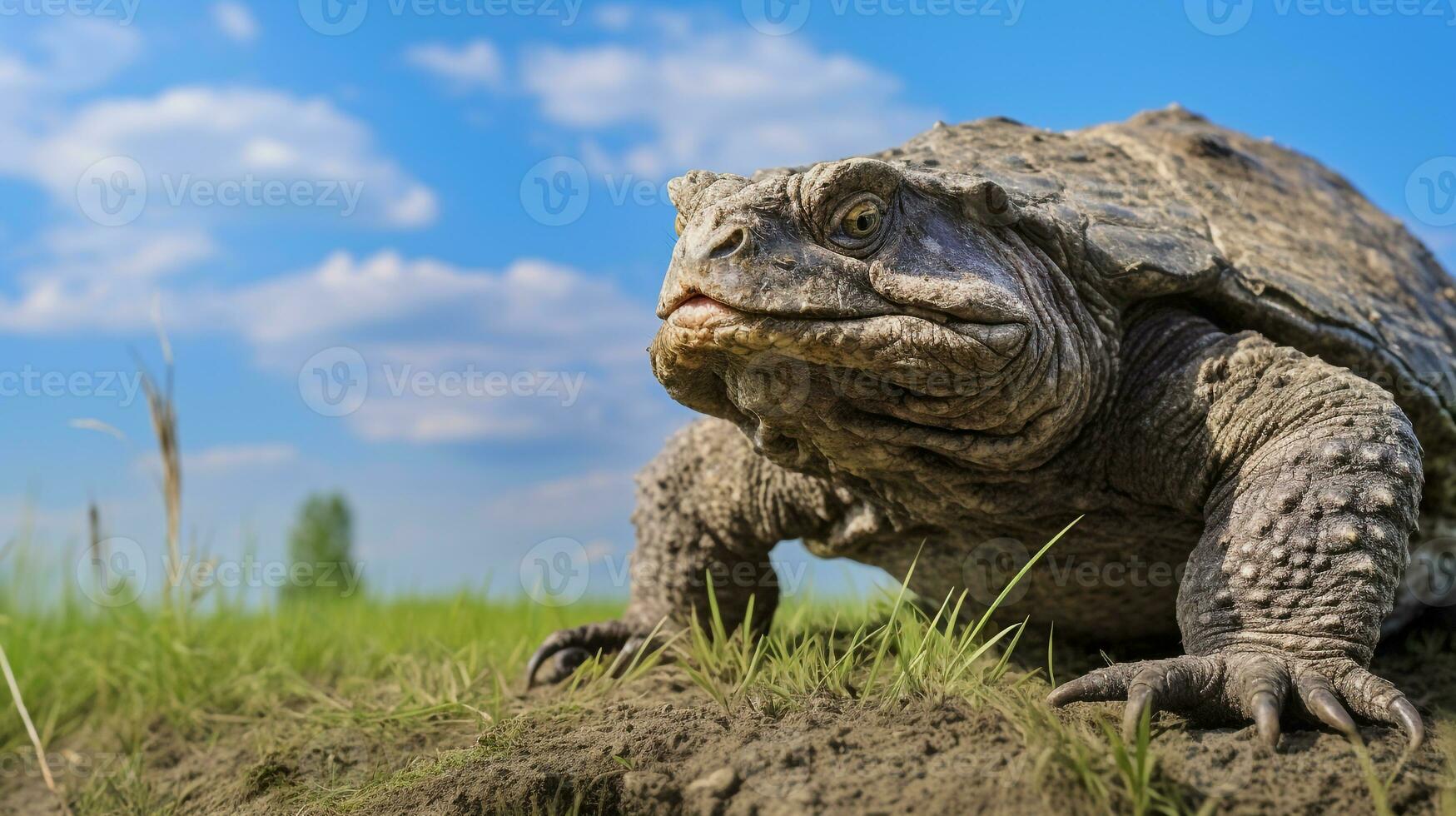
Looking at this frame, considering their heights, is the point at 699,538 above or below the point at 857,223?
below

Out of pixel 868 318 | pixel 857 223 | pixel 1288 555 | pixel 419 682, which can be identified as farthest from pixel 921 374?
pixel 419 682

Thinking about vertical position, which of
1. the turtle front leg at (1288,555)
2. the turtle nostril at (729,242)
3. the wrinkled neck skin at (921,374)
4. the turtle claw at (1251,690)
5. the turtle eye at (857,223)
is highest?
the turtle eye at (857,223)

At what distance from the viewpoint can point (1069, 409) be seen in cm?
358

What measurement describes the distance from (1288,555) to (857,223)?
1.58 meters

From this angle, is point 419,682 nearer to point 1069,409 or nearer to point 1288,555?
point 1069,409

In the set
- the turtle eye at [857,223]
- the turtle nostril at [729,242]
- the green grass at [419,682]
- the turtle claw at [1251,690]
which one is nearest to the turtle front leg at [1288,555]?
the turtle claw at [1251,690]

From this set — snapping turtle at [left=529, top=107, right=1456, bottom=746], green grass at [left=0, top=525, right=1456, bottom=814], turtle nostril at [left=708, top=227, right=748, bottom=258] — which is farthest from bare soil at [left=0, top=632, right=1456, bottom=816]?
turtle nostril at [left=708, top=227, right=748, bottom=258]

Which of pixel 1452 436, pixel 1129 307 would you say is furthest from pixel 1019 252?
pixel 1452 436

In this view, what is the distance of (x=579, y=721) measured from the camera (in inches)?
142

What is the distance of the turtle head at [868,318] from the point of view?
3012 millimetres

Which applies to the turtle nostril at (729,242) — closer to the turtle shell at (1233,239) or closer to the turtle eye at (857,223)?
the turtle eye at (857,223)

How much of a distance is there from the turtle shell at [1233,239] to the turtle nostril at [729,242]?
3.72 feet

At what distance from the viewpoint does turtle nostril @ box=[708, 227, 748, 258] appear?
118 inches

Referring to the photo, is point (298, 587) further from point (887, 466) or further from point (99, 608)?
point (887, 466)
